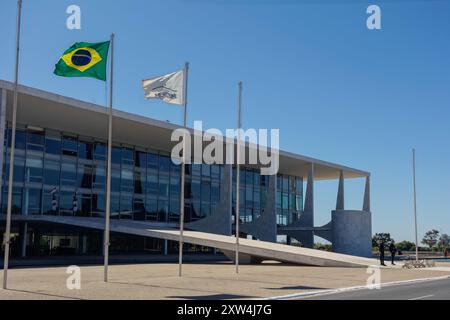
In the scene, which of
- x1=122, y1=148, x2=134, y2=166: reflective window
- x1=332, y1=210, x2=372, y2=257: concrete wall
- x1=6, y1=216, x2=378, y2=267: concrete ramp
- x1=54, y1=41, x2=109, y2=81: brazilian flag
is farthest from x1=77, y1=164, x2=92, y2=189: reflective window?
x1=54, y1=41, x2=109, y2=81: brazilian flag

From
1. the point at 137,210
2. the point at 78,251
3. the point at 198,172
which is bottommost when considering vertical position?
the point at 78,251

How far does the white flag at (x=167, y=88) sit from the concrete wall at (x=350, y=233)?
4036cm

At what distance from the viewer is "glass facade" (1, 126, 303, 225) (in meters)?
43.6

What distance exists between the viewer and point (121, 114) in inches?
1697

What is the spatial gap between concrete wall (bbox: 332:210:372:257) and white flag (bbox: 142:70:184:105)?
40361mm

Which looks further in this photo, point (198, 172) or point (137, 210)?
point (198, 172)

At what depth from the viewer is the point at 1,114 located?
35219mm

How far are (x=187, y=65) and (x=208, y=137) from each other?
2509 centimetres

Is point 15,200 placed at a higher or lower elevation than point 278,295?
higher

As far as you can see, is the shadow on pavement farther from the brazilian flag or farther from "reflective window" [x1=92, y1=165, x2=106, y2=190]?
"reflective window" [x1=92, y1=165, x2=106, y2=190]
